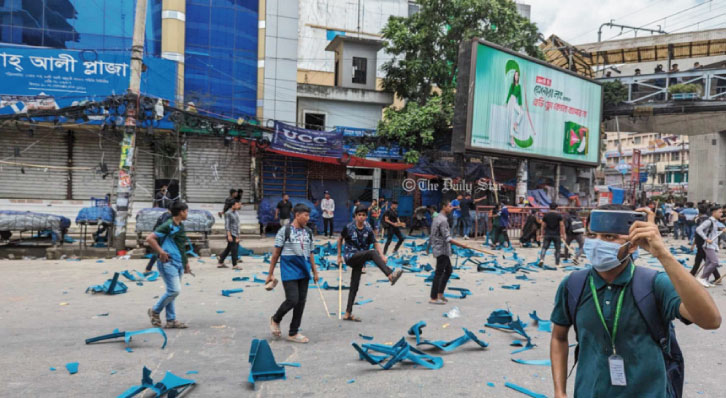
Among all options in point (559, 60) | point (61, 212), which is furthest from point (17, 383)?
point (559, 60)

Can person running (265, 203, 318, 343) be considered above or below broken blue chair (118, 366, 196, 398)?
above

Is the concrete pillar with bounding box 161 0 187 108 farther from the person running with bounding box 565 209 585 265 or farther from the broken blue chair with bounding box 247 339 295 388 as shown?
the broken blue chair with bounding box 247 339 295 388

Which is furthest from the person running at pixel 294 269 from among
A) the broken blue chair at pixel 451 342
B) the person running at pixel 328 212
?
the person running at pixel 328 212

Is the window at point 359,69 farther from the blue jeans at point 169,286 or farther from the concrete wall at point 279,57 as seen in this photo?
the blue jeans at point 169,286

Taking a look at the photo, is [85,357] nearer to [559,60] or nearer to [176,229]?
[176,229]

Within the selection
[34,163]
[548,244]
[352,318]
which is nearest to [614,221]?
[352,318]

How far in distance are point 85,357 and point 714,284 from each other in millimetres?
11283

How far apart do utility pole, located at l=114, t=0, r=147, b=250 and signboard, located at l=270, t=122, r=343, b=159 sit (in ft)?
23.0

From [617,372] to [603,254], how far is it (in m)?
0.50

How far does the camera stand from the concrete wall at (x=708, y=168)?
3217 cm

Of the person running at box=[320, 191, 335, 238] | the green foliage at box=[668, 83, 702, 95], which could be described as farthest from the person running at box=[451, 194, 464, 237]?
the green foliage at box=[668, 83, 702, 95]

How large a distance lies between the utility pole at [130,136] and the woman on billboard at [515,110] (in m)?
13.4

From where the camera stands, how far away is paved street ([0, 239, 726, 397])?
4.87 metres

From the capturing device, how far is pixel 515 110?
2188cm
